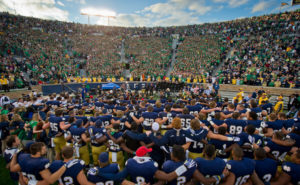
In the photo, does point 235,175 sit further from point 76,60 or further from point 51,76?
point 76,60

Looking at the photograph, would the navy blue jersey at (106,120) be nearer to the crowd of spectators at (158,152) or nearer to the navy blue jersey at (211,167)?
the crowd of spectators at (158,152)

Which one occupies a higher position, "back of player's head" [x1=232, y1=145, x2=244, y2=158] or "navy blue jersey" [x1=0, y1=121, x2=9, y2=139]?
"back of player's head" [x1=232, y1=145, x2=244, y2=158]

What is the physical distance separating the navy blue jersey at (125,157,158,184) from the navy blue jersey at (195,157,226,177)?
802 millimetres

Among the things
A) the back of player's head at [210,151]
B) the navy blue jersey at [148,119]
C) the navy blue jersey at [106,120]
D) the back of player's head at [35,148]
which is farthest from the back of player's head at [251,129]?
the back of player's head at [35,148]

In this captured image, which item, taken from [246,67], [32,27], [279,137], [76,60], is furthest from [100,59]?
[279,137]

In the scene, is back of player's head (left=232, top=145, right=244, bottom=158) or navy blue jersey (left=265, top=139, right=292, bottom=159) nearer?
back of player's head (left=232, top=145, right=244, bottom=158)

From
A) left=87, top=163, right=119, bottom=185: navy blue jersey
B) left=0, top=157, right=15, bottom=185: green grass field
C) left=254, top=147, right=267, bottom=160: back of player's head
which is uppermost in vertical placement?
left=254, top=147, right=267, bottom=160: back of player's head

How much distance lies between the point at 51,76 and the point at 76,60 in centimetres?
949

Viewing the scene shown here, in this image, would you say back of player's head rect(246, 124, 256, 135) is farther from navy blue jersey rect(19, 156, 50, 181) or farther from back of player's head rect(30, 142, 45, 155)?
back of player's head rect(30, 142, 45, 155)

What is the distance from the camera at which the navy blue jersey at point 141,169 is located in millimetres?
2641

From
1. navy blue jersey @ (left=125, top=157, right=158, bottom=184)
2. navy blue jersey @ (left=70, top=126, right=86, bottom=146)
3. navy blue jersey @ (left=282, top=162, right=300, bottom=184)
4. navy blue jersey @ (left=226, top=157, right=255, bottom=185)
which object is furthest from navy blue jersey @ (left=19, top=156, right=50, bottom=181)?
navy blue jersey @ (left=282, top=162, right=300, bottom=184)

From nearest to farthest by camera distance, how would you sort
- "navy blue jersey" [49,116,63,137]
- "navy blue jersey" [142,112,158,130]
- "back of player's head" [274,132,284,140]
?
"back of player's head" [274,132,284,140]
"navy blue jersey" [49,116,63,137]
"navy blue jersey" [142,112,158,130]

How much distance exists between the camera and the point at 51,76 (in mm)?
22953

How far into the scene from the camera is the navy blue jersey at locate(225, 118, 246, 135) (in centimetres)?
437
